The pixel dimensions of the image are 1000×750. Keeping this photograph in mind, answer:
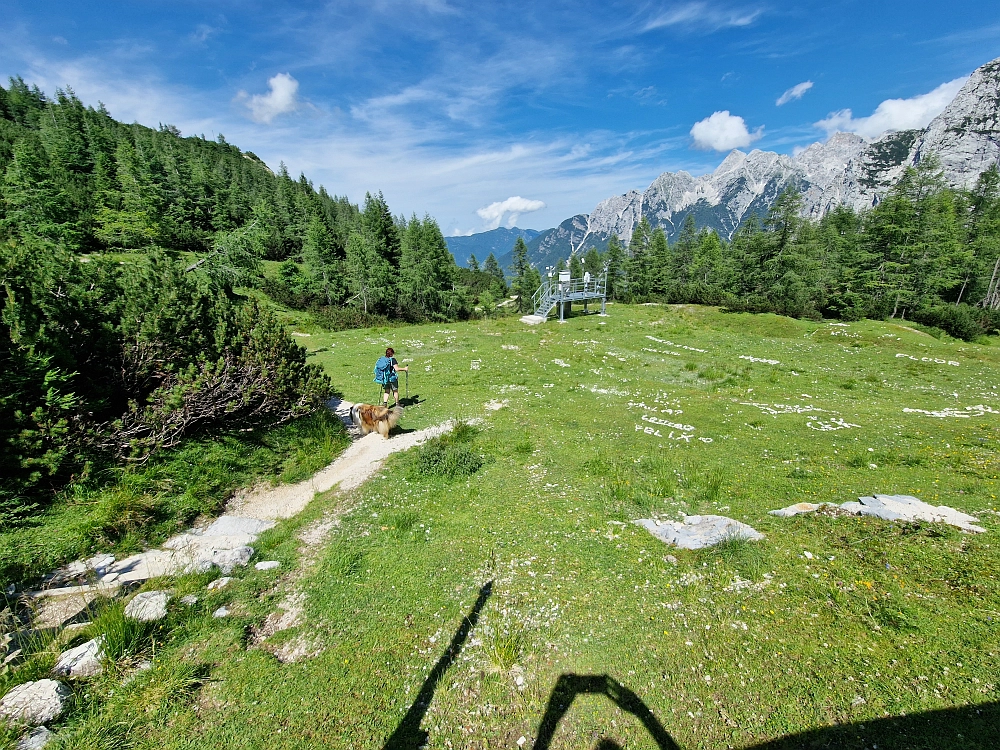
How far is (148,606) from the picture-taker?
19.8ft

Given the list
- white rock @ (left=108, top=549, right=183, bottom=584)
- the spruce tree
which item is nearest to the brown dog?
white rock @ (left=108, top=549, right=183, bottom=584)

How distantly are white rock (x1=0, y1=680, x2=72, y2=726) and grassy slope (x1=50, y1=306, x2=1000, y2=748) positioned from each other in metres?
0.36

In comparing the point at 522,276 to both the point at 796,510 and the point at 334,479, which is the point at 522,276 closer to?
the point at 334,479

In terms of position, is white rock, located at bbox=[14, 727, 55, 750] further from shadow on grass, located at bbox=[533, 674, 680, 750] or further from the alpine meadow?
shadow on grass, located at bbox=[533, 674, 680, 750]

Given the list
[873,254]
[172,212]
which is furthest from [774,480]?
[172,212]

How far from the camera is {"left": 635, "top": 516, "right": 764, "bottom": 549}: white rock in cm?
768

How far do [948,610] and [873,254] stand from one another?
6021 centimetres

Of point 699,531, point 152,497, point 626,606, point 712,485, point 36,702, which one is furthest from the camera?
point 712,485

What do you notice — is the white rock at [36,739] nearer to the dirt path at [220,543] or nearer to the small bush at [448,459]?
the dirt path at [220,543]

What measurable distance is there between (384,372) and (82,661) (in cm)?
1196

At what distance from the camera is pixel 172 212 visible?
7081 centimetres

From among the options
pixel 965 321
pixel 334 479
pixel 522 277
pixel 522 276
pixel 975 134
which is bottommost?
pixel 965 321

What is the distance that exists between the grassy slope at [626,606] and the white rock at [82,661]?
1.30 feet

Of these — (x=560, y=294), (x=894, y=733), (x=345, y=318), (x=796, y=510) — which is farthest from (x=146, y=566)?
(x=345, y=318)
